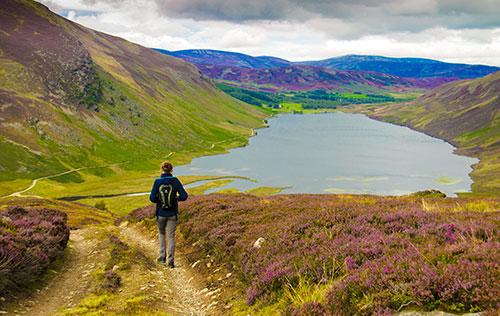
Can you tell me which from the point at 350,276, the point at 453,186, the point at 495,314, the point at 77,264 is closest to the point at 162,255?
the point at 77,264

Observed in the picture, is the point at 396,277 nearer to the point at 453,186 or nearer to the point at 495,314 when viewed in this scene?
the point at 495,314

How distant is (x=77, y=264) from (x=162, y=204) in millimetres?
6345

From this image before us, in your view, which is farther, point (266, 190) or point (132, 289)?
point (266, 190)

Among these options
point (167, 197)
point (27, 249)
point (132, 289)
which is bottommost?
point (132, 289)

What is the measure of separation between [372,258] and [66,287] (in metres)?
12.7

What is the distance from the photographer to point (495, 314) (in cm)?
742

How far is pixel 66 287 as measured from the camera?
16844mm

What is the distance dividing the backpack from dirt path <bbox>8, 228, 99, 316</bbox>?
456 cm

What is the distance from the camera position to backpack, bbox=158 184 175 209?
59.9 ft

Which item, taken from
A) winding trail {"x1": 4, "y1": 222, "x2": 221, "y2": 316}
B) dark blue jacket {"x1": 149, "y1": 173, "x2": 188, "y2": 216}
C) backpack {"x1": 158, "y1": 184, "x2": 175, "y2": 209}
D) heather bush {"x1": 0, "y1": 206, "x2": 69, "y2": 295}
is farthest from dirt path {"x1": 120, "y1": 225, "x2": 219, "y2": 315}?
heather bush {"x1": 0, "y1": 206, "x2": 69, "y2": 295}

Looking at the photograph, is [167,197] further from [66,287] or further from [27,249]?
[27,249]

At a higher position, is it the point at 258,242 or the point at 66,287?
the point at 258,242

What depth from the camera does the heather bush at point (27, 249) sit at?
49.0ft

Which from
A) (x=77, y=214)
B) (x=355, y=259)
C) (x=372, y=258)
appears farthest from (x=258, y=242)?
(x=77, y=214)
